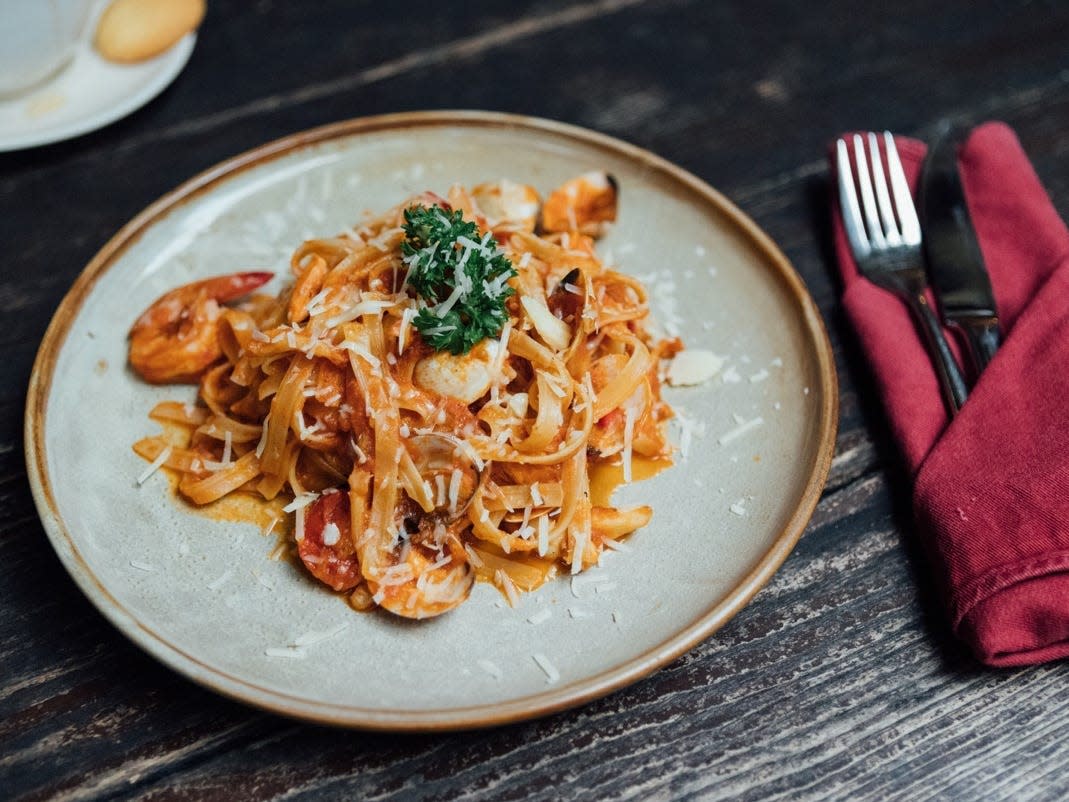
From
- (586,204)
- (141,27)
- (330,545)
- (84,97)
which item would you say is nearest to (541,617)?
(330,545)

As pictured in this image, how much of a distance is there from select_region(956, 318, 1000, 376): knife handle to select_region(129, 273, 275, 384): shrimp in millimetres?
2115

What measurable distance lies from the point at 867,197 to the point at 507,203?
1225 mm

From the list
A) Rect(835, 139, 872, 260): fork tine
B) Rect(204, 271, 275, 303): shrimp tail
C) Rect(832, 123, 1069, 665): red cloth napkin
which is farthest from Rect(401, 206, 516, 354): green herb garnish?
Rect(835, 139, 872, 260): fork tine

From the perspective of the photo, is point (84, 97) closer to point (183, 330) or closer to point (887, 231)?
point (183, 330)

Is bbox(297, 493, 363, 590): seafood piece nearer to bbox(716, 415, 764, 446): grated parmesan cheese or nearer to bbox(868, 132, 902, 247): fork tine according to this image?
bbox(716, 415, 764, 446): grated parmesan cheese

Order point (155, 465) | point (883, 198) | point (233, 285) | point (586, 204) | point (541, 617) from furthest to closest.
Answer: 1. point (883, 198)
2. point (586, 204)
3. point (233, 285)
4. point (155, 465)
5. point (541, 617)

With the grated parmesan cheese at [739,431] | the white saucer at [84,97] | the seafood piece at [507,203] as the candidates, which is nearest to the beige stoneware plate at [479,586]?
the grated parmesan cheese at [739,431]

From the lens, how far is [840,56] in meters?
4.56

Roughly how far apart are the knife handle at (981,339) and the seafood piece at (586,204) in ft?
3.73

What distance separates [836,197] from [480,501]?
185cm

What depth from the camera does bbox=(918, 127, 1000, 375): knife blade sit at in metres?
3.22

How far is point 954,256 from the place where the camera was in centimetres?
338

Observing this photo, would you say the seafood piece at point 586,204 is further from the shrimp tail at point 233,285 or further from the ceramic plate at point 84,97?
the ceramic plate at point 84,97

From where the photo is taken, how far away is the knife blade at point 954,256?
10.6ft
